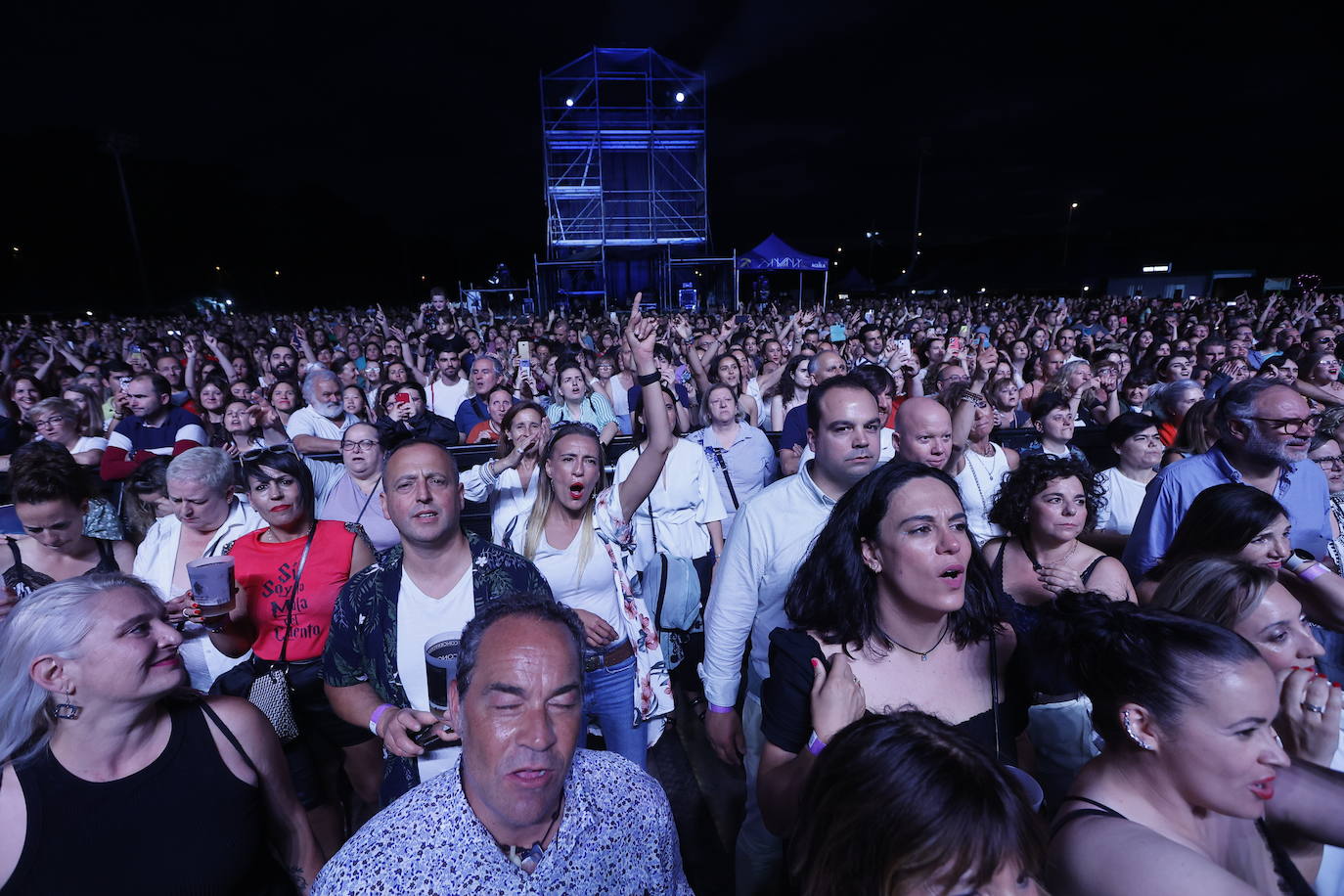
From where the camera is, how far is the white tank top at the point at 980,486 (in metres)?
3.84

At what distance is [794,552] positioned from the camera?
2.61m

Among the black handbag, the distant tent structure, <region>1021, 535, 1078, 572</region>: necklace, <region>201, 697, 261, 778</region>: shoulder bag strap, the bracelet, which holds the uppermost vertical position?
the distant tent structure

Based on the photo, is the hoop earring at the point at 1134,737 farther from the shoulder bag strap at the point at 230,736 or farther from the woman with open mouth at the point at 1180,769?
the shoulder bag strap at the point at 230,736

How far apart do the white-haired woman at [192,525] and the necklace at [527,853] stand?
7.26ft

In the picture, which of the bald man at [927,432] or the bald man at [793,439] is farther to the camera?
the bald man at [793,439]

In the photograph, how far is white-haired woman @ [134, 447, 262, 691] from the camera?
298 centimetres

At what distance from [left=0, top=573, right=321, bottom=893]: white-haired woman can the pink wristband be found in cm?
406

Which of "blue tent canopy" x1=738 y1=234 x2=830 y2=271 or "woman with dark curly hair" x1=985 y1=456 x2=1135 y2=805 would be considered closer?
"woman with dark curly hair" x1=985 y1=456 x2=1135 y2=805

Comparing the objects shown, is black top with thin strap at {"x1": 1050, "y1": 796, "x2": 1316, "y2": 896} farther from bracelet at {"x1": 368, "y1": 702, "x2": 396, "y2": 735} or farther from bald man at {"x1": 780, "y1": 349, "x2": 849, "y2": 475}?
bald man at {"x1": 780, "y1": 349, "x2": 849, "y2": 475}

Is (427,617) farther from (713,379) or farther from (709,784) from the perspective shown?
(713,379)

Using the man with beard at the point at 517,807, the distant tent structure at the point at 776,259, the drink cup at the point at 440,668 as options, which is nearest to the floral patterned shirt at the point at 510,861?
the man with beard at the point at 517,807

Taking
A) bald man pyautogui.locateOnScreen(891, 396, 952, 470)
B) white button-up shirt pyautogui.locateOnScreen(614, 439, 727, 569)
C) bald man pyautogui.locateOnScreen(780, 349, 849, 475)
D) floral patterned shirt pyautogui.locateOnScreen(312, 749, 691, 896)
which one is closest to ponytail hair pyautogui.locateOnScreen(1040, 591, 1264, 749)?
floral patterned shirt pyautogui.locateOnScreen(312, 749, 691, 896)

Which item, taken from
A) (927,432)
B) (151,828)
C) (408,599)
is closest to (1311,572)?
(927,432)

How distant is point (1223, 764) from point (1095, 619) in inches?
16.1
